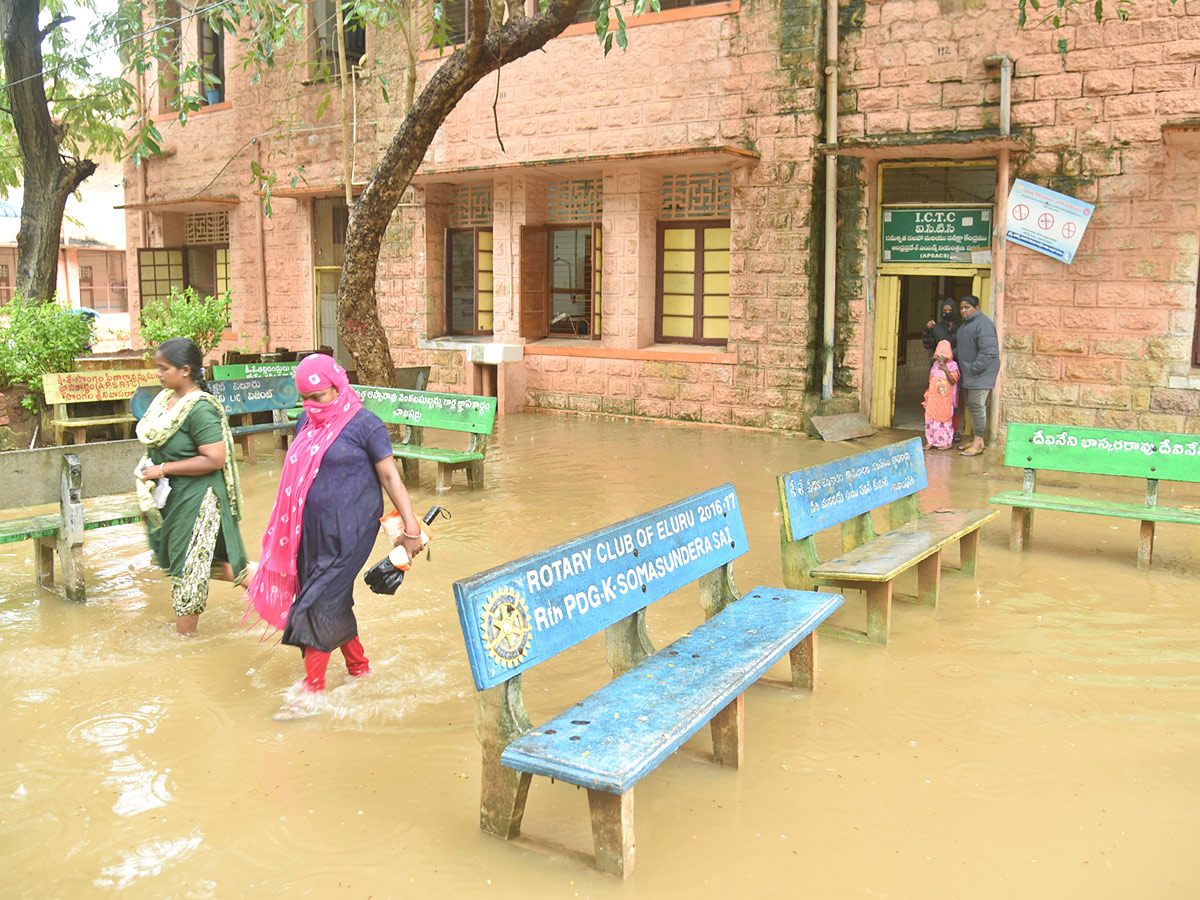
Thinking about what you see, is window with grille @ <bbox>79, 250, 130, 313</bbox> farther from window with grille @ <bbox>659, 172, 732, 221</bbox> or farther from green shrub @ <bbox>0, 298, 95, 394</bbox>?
window with grille @ <bbox>659, 172, 732, 221</bbox>

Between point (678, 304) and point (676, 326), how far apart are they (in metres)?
0.29

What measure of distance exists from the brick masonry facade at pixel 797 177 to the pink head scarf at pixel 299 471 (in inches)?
260

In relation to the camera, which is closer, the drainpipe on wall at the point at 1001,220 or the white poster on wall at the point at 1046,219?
the white poster on wall at the point at 1046,219

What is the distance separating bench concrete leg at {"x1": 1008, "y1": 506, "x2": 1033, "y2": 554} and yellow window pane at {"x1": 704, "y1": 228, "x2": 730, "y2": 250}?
666 centimetres

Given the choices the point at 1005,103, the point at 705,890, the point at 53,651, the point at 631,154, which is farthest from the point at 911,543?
the point at 631,154

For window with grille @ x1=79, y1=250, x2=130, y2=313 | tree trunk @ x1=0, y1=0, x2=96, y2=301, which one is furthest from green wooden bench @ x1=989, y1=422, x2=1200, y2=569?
window with grille @ x1=79, y1=250, x2=130, y2=313

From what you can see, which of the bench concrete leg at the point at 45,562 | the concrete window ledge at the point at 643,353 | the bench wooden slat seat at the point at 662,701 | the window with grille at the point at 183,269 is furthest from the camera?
the window with grille at the point at 183,269

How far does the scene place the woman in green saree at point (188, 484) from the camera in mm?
5090

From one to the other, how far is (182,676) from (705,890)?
9.30ft

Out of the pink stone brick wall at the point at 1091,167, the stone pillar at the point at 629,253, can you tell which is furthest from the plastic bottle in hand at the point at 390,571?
the stone pillar at the point at 629,253

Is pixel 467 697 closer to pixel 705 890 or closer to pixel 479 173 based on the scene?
pixel 705 890

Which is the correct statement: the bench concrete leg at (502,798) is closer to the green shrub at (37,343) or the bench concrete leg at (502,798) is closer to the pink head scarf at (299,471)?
the pink head scarf at (299,471)

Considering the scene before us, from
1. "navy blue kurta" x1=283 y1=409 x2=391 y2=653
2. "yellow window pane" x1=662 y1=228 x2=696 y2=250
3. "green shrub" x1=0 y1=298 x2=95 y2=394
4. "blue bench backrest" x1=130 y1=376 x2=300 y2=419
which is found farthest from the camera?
"yellow window pane" x1=662 y1=228 x2=696 y2=250

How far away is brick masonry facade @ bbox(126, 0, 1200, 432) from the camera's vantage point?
1005 centimetres
